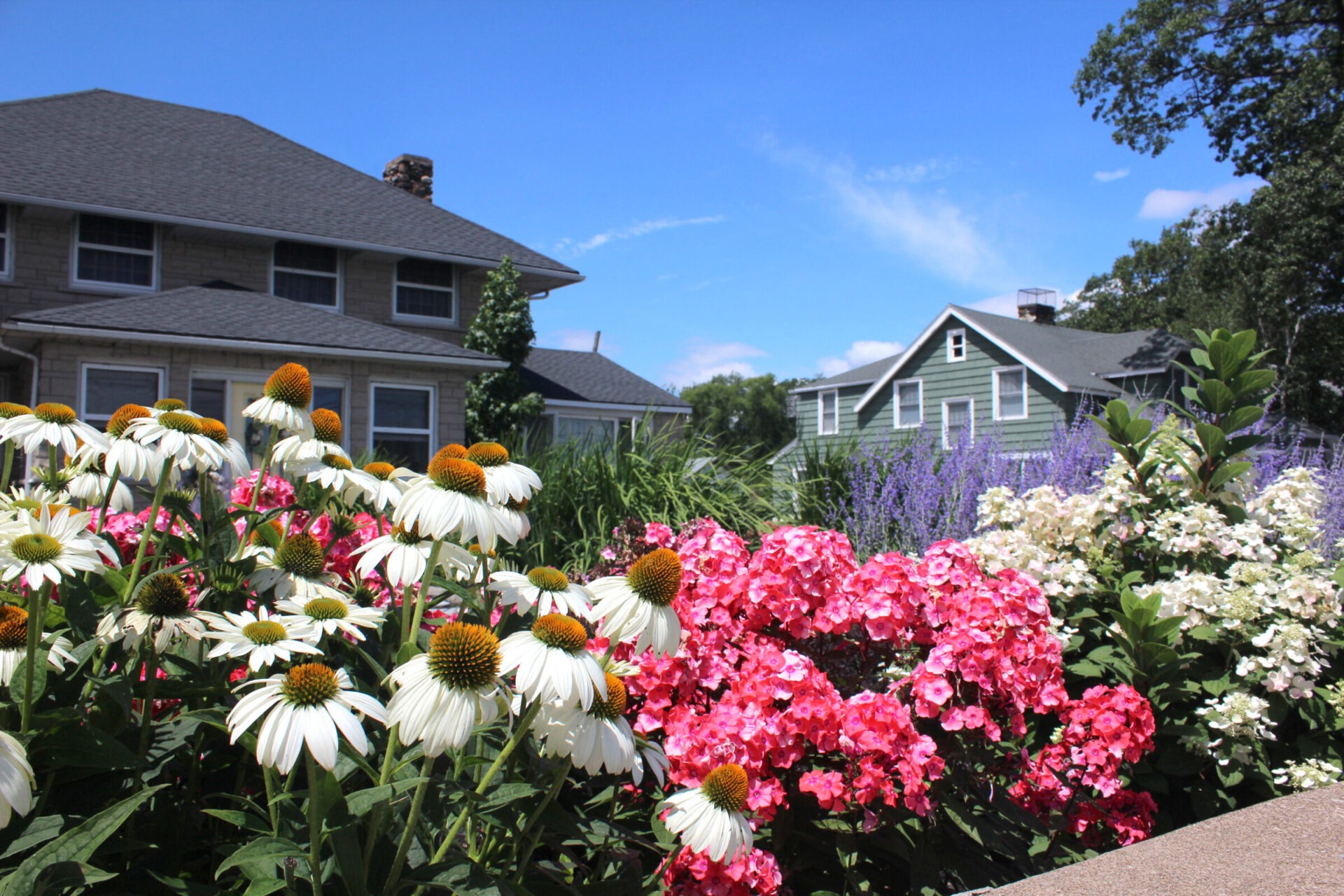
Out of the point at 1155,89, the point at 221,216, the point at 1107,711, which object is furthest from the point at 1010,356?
the point at 1107,711

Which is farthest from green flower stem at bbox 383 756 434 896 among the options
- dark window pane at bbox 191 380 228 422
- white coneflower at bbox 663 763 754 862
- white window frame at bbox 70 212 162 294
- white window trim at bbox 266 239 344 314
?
white window trim at bbox 266 239 344 314

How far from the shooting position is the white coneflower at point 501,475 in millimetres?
1644

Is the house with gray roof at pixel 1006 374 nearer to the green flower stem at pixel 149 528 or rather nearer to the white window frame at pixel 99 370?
the white window frame at pixel 99 370

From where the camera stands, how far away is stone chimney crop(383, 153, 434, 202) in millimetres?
18375

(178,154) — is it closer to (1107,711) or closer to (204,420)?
(204,420)

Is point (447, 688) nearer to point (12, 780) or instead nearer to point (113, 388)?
point (12, 780)

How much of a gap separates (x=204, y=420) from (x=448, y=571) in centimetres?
65

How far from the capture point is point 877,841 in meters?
1.96

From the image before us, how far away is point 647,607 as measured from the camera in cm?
151

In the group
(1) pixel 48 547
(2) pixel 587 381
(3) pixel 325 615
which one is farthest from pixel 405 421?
(3) pixel 325 615

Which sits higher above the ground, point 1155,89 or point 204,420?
point 1155,89

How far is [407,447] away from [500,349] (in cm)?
260

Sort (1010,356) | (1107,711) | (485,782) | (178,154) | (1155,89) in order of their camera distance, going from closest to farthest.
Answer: (485,782) < (1107,711) < (178,154) < (1155,89) < (1010,356)

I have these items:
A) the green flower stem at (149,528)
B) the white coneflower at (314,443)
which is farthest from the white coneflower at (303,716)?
the white coneflower at (314,443)
